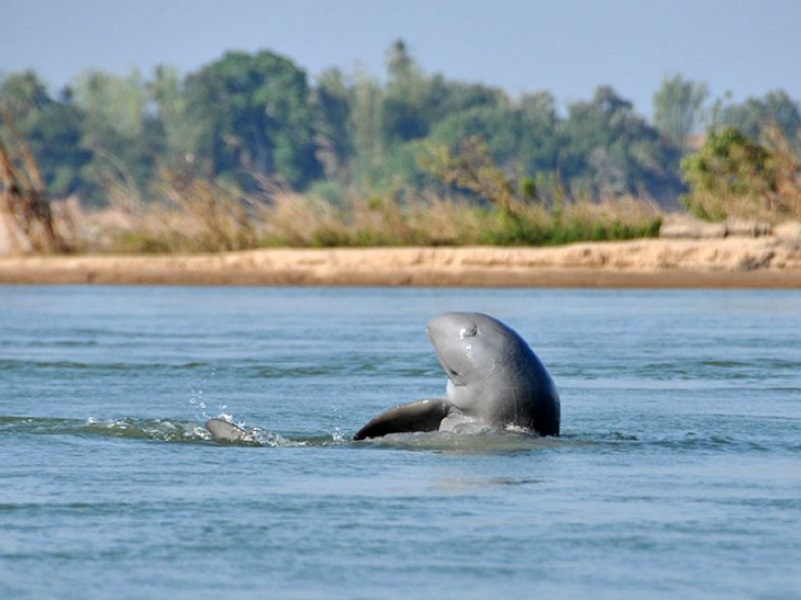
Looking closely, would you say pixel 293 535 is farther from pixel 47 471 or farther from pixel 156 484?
pixel 47 471

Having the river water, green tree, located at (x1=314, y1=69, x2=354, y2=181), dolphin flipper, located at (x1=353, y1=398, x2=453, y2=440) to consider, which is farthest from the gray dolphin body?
green tree, located at (x1=314, y1=69, x2=354, y2=181)

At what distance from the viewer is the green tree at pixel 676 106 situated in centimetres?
12626

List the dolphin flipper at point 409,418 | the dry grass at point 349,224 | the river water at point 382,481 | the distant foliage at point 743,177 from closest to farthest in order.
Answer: the river water at point 382,481 → the dolphin flipper at point 409,418 → the distant foliage at point 743,177 → the dry grass at point 349,224

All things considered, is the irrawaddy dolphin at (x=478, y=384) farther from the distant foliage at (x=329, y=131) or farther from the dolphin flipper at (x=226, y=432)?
the distant foliage at (x=329, y=131)

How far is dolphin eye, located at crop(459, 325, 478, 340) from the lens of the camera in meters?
9.34

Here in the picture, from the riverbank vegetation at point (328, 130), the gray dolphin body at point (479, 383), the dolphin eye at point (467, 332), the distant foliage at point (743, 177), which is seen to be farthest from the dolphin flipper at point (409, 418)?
the riverbank vegetation at point (328, 130)

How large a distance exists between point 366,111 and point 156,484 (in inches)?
4119

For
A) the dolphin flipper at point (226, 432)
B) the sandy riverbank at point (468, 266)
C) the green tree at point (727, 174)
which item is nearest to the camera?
the dolphin flipper at point (226, 432)

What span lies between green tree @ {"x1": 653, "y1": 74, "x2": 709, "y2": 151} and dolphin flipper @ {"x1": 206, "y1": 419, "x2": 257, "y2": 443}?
116991 mm

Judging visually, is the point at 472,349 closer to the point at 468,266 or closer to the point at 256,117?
the point at 468,266

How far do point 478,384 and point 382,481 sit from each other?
1.06m

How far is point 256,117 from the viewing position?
352 ft

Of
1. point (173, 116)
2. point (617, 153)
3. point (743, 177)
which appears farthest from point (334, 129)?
point (743, 177)

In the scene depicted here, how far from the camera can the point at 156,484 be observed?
8.45 metres
